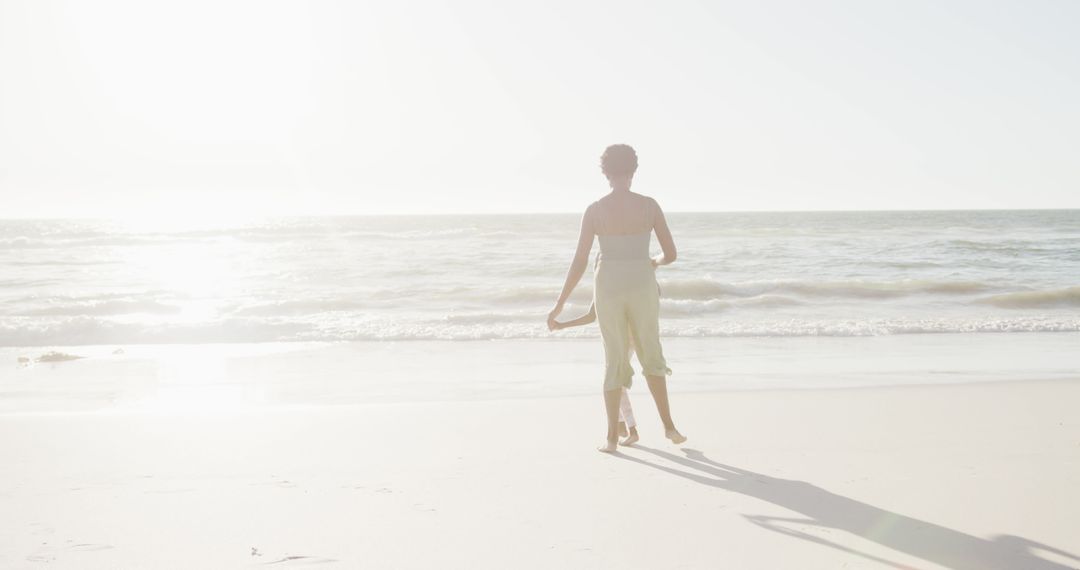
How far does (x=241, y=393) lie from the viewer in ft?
24.2

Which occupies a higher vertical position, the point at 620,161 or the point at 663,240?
the point at 620,161

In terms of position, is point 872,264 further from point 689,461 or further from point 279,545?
point 279,545

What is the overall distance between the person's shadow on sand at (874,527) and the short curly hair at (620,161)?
5.20ft

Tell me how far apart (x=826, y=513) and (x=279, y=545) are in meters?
2.22

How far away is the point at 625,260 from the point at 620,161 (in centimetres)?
53

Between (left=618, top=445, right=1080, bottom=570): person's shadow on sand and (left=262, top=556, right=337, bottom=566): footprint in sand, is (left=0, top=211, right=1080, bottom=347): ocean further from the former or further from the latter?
(left=262, top=556, right=337, bottom=566): footprint in sand

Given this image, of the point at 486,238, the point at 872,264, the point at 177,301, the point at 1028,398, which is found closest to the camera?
the point at 1028,398

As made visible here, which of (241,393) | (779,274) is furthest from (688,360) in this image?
(779,274)

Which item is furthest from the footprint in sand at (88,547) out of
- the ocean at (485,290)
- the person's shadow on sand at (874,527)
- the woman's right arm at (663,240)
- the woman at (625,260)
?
the ocean at (485,290)

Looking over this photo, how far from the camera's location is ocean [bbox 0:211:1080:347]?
12586 mm

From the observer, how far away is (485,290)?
1872cm

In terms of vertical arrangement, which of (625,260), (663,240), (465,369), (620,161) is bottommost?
(465,369)

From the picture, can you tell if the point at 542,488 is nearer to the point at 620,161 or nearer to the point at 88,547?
the point at 620,161

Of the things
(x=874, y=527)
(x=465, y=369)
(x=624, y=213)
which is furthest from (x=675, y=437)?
(x=465, y=369)
